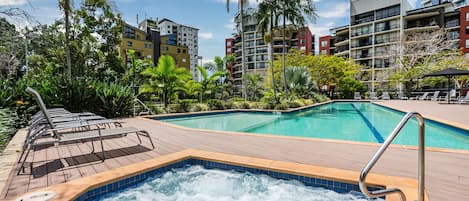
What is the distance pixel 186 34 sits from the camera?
10031cm

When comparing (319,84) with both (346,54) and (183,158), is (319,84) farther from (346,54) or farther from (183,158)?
(183,158)

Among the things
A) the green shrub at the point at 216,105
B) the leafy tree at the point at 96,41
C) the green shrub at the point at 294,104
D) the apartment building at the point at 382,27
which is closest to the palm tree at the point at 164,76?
the green shrub at the point at 216,105

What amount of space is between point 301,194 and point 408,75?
94.6 ft

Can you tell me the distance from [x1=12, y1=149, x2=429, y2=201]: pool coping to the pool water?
0.55ft

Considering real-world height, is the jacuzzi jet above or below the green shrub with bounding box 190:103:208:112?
below

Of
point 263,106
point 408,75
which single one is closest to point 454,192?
point 263,106

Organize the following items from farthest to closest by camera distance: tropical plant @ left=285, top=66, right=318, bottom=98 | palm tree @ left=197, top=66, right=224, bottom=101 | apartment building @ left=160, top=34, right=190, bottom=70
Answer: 1. apartment building @ left=160, top=34, right=190, bottom=70
2. tropical plant @ left=285, top=66, right=318, bottom=98
3. palm tree @ left=197, top=66, right=224, bottom=101

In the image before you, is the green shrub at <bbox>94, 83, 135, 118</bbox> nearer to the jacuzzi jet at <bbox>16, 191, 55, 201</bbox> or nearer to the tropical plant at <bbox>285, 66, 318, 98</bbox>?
the jacuzzi jet at <bbox>16, 191, 55, 201</bbox>

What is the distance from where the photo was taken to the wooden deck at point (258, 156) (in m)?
3.04

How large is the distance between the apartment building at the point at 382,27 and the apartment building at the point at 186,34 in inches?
2286

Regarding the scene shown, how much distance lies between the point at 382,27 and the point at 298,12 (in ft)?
104

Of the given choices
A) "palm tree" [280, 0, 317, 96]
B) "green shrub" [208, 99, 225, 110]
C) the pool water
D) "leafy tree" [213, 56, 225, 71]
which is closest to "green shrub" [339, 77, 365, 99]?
"palm tree" [280, 0, 317, 96]

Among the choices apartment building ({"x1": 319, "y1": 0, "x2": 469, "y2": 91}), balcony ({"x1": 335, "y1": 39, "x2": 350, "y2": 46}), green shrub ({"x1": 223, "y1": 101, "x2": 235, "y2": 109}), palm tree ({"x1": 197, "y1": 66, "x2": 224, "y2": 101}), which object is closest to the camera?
green shrub ({"x1": 223, "y1": 101, "x2": 235, "y2": 109})

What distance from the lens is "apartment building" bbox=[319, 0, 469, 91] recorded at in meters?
37.9
